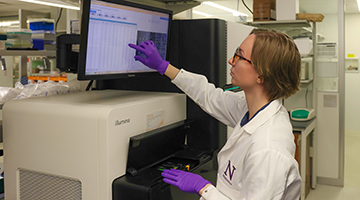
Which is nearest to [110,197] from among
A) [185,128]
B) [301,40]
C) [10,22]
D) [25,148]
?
[25,148]

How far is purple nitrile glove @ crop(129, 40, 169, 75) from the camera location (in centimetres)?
125

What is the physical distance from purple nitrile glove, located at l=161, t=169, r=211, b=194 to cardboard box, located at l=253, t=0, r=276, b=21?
2.99 meters

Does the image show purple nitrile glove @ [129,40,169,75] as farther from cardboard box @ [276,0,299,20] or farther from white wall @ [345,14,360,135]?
white wall @ [345,14,360,135]

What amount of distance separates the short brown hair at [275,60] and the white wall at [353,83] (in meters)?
6.41

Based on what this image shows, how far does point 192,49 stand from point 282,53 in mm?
465

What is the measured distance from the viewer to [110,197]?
1.07m

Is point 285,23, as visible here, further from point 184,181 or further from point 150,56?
point 184,181

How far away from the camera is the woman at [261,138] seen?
0.95 meters

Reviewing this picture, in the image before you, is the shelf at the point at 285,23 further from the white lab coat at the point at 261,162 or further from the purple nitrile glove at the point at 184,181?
the purple nitrile glove at the point at 184,181

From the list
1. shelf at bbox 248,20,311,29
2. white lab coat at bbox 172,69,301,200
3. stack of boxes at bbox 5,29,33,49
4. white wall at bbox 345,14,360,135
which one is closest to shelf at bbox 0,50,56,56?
stack of boxes at bbox 5,29,33,49

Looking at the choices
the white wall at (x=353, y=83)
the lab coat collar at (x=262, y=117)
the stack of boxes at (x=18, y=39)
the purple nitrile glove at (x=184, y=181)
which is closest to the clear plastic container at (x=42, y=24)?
the stack of boxes at (x=18, y=39)

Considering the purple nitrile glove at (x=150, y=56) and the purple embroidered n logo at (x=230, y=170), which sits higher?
the purple nitrile glove at (x=150, y=56)

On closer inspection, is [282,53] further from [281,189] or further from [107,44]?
[107,44]

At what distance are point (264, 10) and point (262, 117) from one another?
2941 millimetres
